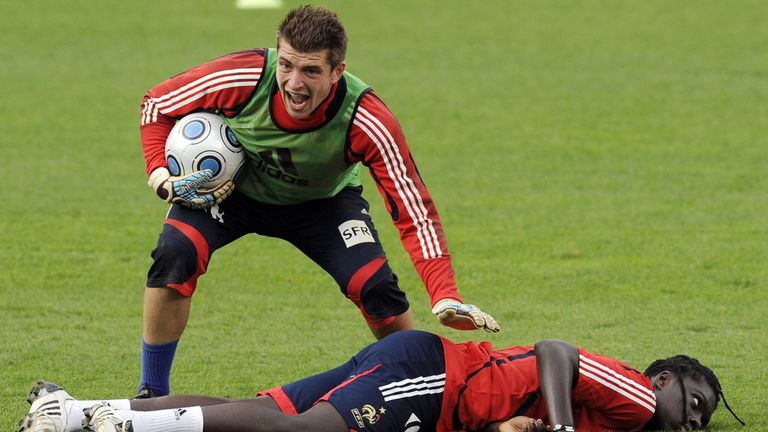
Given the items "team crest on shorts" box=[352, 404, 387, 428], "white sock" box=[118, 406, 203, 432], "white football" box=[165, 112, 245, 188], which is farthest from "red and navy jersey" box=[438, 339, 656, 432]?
"white football" box=[165, 112, 245, 188]

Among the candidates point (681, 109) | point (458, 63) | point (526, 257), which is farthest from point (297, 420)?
point (458, 63)

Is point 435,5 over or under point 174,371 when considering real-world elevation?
over

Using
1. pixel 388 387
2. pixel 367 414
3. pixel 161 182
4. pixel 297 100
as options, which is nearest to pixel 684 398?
pixel 388 387

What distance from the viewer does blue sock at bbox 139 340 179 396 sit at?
6.55 metres

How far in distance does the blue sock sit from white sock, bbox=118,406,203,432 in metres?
0.97

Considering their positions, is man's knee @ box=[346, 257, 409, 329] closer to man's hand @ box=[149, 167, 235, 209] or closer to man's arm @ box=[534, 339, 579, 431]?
man's hand @ box=[149, 167, 235, 209]

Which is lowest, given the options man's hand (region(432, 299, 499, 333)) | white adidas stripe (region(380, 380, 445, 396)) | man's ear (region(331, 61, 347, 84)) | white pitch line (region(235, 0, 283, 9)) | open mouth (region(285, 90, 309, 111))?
white adidas stripe (region(380, 380, 445, 396))

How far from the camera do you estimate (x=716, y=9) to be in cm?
2130

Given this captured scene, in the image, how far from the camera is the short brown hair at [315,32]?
239 inches

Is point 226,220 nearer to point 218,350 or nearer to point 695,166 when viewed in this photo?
point 218,350

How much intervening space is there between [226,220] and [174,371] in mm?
1112

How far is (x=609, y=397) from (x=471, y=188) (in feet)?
20.6

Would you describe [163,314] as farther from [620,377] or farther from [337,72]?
Answer: [620,377]

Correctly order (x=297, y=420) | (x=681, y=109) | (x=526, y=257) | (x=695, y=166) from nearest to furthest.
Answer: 1. (x=297, y=420)
2. (x=526, y=257)
3. (x=695, y=166)
4. (x=681, y=109)
